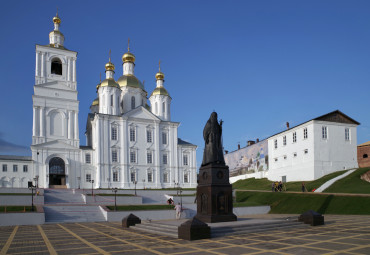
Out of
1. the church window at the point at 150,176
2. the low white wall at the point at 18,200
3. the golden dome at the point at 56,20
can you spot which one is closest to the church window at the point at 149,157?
the church window at the point at 150,176

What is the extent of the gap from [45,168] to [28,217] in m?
23.3

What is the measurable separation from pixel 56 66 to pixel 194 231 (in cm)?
4582

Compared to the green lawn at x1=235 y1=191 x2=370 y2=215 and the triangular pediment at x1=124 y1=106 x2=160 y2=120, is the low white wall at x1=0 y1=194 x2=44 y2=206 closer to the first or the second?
the green lawn at x1=235 y1=191 x2=370 y2=215

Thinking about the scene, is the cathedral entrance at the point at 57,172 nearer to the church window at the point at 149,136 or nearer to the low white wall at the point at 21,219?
the church window at the point at 149,136

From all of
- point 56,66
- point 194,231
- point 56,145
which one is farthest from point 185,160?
point 194,231

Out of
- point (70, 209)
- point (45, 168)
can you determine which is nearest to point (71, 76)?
point (45, 168)

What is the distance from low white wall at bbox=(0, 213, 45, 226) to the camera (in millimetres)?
23047

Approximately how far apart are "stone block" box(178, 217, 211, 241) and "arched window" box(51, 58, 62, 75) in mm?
44397

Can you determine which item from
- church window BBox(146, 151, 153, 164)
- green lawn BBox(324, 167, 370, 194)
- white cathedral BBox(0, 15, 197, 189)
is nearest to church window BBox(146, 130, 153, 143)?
white cathedral BBox(0, 15, 197, 189)

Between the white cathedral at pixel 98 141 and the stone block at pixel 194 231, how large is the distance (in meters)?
35.1

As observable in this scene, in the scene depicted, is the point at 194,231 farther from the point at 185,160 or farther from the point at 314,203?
the point at 185,160

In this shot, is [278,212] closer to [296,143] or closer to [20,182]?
[296,143]

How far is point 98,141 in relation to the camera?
49125mm

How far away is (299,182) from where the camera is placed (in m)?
42.5
